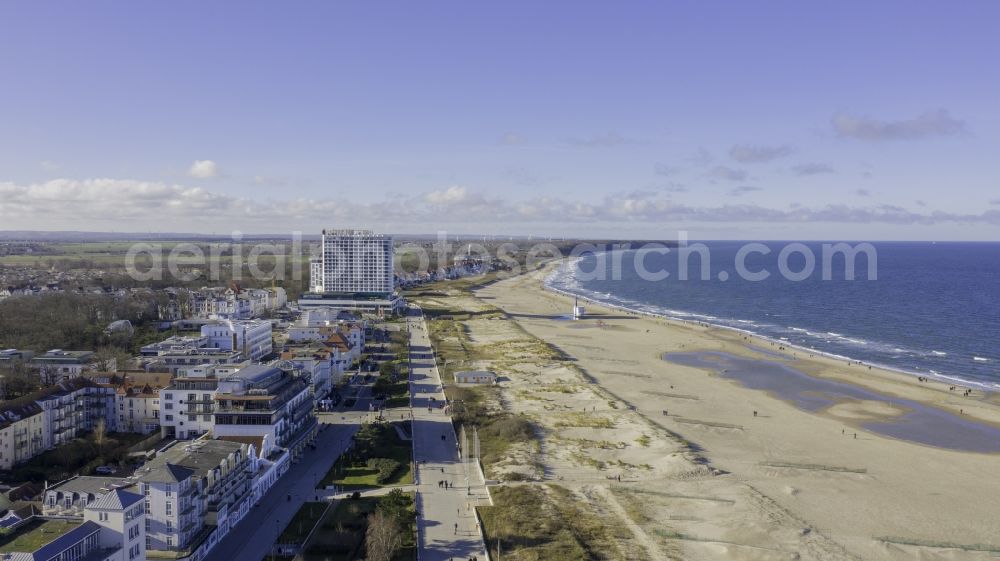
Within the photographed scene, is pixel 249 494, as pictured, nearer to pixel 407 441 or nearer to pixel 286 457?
pixel 286 457

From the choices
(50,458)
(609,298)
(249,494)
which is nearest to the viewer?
(249,494)

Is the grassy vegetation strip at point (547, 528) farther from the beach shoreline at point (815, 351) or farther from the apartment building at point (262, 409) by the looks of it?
the beach shoreline at point (815, 351)

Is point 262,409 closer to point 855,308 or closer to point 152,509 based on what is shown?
point 152,509

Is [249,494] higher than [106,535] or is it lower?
lower

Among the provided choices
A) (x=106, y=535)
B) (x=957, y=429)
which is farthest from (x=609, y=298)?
(x=106, y=535)

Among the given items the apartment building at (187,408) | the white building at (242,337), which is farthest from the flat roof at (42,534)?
the white building at (242,337)

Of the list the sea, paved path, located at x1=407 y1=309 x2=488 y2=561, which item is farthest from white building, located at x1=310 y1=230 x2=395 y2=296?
paved path, located at x1=407 y1=309 x2=488 y2=561
